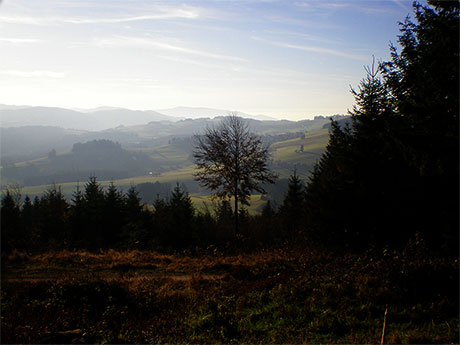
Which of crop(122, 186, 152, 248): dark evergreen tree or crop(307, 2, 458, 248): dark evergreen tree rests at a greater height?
crop(307, 2, 458, 248): dark evergreen tree

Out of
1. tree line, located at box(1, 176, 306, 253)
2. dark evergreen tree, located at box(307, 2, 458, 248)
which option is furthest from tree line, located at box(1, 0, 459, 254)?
tree line, located at box(1, 176, 306, 253)

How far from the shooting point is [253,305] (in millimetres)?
8719

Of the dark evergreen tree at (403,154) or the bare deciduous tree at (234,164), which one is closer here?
the dark evergreen tree at (403,154)

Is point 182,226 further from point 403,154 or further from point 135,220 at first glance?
point 403,154

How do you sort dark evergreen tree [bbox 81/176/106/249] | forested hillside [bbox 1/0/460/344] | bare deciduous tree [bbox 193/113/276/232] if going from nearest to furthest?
forested hillside [bbox 1/0/460/344]
bare deciduous tree [bbox 193/113/276/232]
dark evergreen tree [bbox 81/176/106/249]

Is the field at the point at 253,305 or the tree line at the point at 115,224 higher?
the field at the point at 253,305

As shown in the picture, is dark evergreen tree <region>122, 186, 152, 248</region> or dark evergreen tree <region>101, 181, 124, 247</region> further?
dark evergreen tree <region>101, 181, 124, 247</region>

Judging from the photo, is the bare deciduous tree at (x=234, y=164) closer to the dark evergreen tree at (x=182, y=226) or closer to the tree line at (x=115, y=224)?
the tree line at (x=115, y=224)

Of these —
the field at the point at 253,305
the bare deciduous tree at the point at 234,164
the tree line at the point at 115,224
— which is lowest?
the tree line at the point at 115,224

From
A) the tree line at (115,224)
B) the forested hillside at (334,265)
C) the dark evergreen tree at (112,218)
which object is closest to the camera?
the forested hillside at (334,265)

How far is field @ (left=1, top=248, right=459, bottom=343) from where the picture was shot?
700 centimetres

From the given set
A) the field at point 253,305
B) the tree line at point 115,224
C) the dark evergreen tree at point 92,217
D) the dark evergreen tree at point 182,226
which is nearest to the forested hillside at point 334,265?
the field at point 253,305

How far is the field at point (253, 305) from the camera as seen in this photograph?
23.0ft

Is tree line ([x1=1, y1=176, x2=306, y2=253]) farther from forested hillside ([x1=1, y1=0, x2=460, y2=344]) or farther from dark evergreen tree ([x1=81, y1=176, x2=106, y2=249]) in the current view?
forested hillside ([x1=1, y1=0, x2=460, y2=344])
